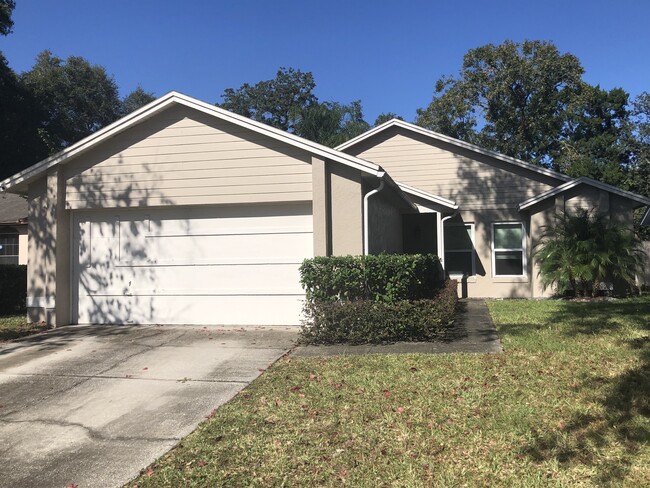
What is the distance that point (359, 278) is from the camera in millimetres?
8383

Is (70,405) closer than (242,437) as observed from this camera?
No

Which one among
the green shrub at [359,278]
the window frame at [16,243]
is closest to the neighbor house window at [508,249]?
the green shrub at [359,278]

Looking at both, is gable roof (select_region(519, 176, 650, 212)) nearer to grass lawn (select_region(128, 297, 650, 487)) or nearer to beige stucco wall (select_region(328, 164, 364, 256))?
beige stucco wall (select_region(328, 164, 364, 256))

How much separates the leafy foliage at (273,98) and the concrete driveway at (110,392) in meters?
48.4

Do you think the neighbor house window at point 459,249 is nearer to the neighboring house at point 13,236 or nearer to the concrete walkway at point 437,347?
the concrete walkway at point 437,347

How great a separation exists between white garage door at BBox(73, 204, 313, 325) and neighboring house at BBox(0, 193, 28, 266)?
7.70 meters

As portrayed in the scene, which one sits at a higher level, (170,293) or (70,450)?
(170,293)

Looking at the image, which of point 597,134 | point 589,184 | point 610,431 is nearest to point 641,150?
point 597,134

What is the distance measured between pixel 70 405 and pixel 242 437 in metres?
2.30

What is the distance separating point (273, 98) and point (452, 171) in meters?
42.6

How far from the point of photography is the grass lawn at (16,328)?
938 cm

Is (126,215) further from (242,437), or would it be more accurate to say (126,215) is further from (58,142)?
(58,142)

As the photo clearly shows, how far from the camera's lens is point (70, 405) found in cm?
545

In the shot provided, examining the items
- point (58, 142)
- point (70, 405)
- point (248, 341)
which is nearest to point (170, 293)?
point (248, 341)
